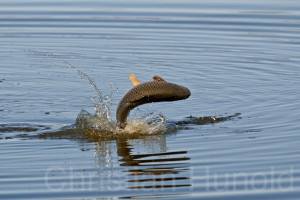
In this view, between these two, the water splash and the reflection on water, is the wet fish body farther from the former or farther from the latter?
the water splash

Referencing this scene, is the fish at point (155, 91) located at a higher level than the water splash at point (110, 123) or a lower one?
higher

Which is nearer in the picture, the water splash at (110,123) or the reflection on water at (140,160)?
the reflection on water at (140,160)

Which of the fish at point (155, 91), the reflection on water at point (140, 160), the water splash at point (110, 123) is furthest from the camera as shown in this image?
the water splash at point (110, 123)

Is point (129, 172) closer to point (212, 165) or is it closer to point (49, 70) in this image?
point (212, 165)

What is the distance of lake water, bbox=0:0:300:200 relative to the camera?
8.66 m

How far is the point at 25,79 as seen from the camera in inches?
556

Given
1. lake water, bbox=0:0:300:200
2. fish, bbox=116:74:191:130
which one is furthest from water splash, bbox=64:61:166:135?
fish, bbox=116:74:191:130

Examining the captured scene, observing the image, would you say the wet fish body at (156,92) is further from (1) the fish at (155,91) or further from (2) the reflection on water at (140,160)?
(2) the reflection on water at (140,160)

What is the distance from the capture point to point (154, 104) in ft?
41.8

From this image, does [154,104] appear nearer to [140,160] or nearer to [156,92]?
[156,92]

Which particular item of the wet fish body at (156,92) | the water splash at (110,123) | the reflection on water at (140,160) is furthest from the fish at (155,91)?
the water splash at (110,123)

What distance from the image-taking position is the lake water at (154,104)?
866 centimetres

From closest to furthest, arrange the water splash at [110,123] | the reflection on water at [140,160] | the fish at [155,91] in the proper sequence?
1. the reflection on water at [140,160]
2. the fish at [155,91]
3. the water splash at [110,123]

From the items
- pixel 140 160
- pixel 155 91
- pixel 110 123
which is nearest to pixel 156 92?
pixel 155 91
